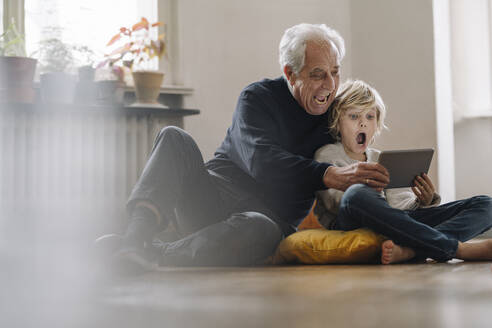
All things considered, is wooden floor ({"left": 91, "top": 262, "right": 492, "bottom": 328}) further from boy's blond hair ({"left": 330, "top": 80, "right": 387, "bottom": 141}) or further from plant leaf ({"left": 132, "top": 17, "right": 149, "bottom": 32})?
plant leaf ({"left": 132, "top": 17, "right": 149, "bottom": 32})

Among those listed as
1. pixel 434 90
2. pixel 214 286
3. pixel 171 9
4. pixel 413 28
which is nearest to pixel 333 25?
pixel 413 28

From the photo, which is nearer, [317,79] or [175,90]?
[317,79]

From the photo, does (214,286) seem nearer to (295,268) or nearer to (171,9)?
(295,268)

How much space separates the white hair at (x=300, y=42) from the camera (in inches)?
69.0

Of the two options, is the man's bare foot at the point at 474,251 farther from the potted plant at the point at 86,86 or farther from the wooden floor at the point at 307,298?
the potted plant at the point at 86,86

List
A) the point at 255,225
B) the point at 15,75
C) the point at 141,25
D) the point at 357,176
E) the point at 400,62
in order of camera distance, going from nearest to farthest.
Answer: the point at 357,176 → the point at 255,225 → the point at 15,75 → the point at 141,25 → the point at 400,62

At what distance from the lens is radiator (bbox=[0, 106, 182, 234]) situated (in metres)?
2.61

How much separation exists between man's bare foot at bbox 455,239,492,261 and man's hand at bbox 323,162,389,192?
30cm

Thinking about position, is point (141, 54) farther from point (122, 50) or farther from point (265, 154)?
point (265, 154)

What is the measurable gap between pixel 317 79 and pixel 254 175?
366 mm

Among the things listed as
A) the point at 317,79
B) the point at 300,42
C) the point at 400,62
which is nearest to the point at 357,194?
the point at 317,79

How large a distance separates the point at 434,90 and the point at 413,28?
366 mm

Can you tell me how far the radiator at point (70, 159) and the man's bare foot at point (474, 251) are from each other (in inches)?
66.2

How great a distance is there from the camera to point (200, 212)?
1680 millimetres
